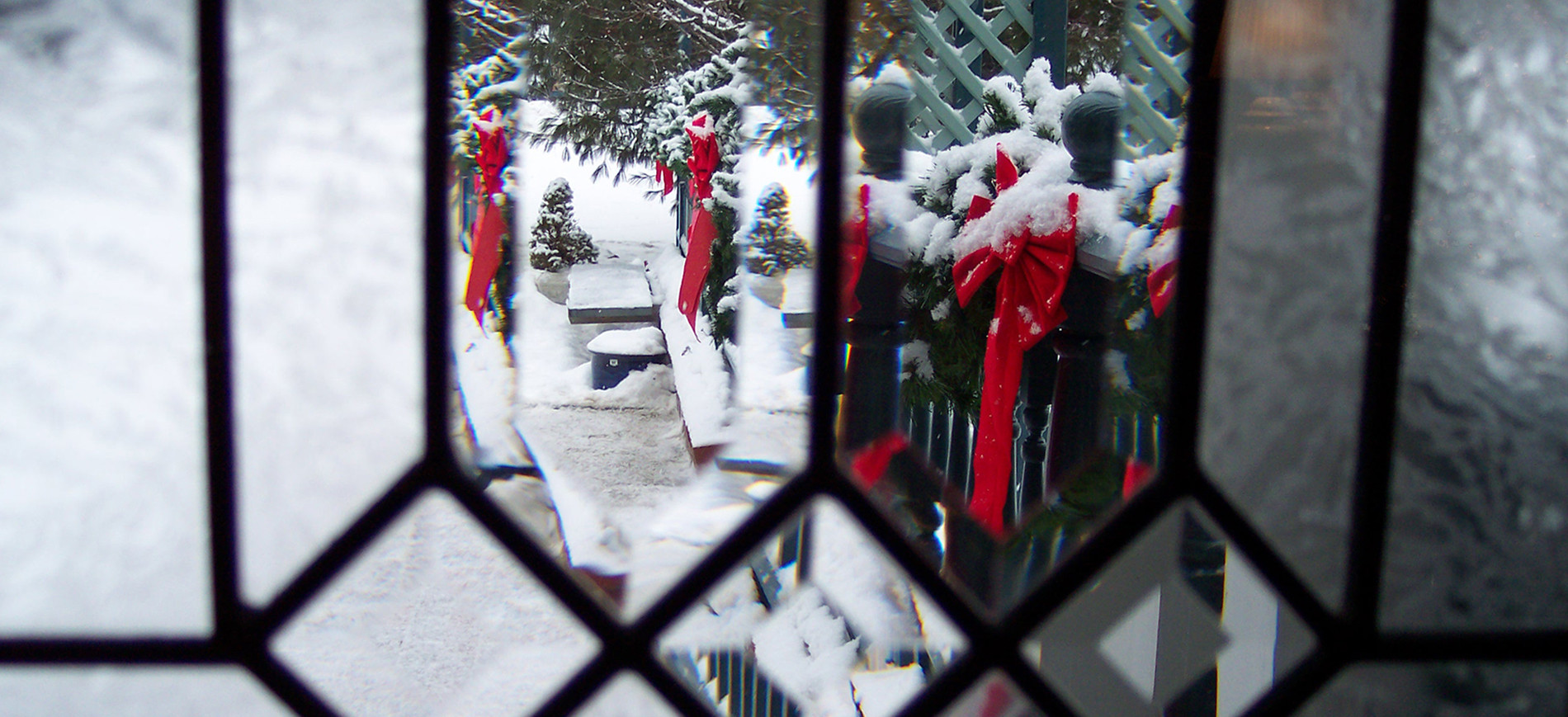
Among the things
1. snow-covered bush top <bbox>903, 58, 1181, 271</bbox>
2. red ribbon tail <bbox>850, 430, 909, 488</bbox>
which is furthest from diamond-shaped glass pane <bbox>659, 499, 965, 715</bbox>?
snow-covered bush top <bbox>903, 58, 1181, 271</bbox>

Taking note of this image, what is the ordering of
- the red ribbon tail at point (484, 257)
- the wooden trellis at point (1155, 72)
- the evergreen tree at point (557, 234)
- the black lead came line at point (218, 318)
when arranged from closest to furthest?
the black lead came line at point (218, 318) < the wooden trellis at point (1155, 72) < the red ribbon tail at point (484, 257) < the evergreen tree at point (557, 234)

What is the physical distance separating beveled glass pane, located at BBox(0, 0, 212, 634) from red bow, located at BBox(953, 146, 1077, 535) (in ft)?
2.46

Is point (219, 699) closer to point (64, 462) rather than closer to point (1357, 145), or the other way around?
point (64, 462)

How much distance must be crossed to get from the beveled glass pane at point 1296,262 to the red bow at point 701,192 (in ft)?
6.33

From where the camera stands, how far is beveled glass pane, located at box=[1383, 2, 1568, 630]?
0.19 metres

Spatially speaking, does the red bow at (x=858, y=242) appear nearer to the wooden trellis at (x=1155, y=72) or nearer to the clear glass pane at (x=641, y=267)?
the clear glass pane at (x=641, y=267)

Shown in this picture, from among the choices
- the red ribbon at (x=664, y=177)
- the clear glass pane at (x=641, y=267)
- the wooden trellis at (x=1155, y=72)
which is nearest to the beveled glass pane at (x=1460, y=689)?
the clear glass pane at (x=641, y=267)

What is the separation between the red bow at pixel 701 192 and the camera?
2191 millimetres

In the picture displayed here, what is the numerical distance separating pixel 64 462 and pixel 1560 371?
27 cm

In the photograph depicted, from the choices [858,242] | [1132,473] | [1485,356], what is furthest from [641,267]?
[1485,356]

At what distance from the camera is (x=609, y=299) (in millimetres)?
3643

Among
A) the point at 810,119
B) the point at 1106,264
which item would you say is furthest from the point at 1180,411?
the point at 810,119

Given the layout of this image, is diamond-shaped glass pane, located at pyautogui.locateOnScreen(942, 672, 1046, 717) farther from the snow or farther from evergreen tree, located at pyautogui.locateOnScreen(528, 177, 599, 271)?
evergreen tree, located at pyautogui.locateOnScreen(528, 177, 599, 271)

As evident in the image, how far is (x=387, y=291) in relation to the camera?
7.1 inches
